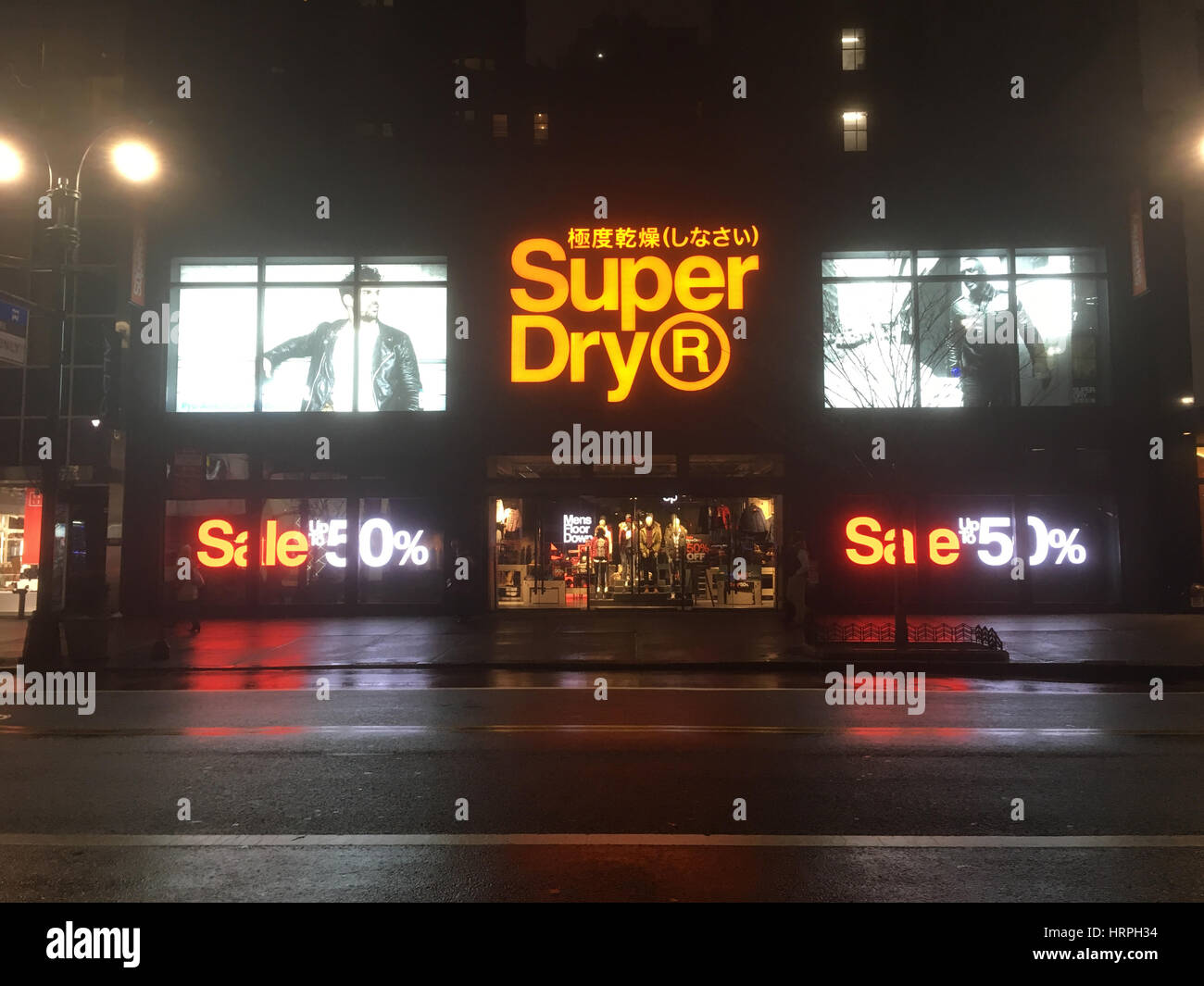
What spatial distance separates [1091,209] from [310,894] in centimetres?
2338

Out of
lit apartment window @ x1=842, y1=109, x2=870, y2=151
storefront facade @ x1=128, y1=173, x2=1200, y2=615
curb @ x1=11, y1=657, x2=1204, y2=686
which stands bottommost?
curb @ x1=11, y1=657, x2=1204, y2=686

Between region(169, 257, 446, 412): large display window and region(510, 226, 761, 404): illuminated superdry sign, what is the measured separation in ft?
8.24

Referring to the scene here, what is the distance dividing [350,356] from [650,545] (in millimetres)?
9186

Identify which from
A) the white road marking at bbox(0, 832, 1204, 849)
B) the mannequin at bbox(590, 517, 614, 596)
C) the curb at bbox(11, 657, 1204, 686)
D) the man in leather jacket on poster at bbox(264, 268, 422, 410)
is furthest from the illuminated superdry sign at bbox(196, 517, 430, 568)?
the white road marking at bbox(0, 832, 1204, 849)

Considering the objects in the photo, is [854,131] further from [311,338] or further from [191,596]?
[191,596]

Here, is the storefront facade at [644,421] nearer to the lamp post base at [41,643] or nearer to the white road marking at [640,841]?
the lamp post base at [41,643]

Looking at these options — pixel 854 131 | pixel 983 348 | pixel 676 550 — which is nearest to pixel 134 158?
pixel 676 550

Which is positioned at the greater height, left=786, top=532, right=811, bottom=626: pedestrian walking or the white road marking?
left=786, top=532, right=811, bottom=626: pedestrian walking

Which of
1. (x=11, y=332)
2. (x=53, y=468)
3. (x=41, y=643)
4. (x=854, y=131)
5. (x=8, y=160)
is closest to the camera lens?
(x=8, y=160)

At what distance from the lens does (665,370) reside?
2062 centimetres

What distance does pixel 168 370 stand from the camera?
21.1m

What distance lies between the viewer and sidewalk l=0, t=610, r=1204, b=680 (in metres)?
13.1

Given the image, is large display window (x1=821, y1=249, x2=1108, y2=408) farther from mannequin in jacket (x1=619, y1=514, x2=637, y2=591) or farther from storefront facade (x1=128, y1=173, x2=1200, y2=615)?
mannequin in jacket (x1=619, y1=514, x2=637, y2=591)

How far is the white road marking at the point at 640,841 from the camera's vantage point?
5008 mm
